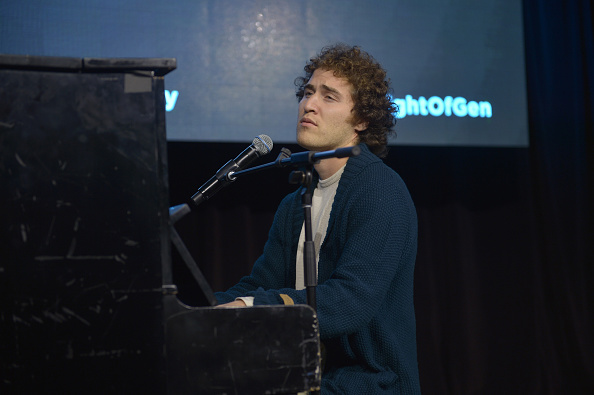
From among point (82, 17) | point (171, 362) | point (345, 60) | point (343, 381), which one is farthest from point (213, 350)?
point (82, 17)

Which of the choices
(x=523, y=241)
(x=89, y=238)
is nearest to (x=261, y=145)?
(x=89, y=238)

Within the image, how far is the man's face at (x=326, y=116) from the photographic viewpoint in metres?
2.14

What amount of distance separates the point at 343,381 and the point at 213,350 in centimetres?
76

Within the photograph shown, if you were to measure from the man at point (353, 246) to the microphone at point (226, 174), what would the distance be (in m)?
0.32

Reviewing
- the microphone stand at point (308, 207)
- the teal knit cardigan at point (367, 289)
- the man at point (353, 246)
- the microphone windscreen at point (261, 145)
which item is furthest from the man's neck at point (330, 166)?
the microphone stand at point (308, 207)

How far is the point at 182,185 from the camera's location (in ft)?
11.0

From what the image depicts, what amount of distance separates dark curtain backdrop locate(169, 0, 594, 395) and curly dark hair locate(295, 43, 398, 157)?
1.37 m

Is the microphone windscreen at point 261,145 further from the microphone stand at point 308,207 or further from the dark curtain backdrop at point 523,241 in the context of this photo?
the dark curtain backdrop at point 523,241

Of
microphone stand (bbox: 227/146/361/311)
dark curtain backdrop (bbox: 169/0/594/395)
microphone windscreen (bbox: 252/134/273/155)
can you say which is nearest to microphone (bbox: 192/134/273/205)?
microphone windscreen (bbox: 252/134/273/155)

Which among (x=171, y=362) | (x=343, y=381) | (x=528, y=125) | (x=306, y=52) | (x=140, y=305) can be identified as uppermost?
(x=306, y=52)

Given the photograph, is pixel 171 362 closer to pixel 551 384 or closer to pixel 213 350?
pixel 213 350

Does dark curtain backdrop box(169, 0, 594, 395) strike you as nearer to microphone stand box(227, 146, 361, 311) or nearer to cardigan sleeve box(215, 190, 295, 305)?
cardigan sleeve box(215, 190, 295, 305)

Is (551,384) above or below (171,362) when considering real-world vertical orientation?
below

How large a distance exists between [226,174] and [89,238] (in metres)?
0.79
